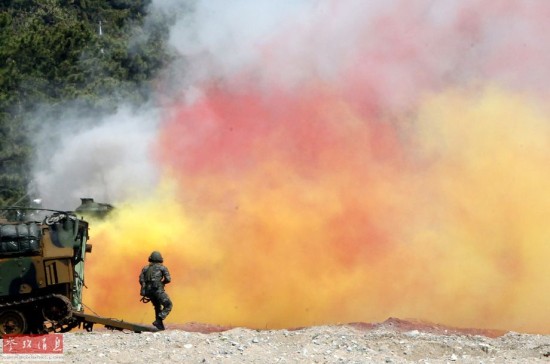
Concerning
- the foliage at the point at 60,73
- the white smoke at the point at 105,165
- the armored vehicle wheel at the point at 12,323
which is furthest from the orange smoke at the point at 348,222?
the foliage at the point at 60,73

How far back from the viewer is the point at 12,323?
62.2ft

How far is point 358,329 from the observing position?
20453 millimetres

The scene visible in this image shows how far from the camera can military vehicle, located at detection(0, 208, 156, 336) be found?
18859mm

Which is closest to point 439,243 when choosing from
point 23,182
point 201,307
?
point 201,307

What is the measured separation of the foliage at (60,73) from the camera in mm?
41594

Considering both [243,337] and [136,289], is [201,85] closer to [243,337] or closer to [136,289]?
[136,289]

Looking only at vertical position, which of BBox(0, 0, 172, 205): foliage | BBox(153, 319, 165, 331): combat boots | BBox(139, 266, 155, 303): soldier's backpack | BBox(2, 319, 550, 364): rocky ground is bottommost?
BBox(2, 319, 550, 364): rocky ground

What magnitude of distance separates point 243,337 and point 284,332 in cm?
97

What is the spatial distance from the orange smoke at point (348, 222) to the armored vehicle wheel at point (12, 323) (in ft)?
14.3

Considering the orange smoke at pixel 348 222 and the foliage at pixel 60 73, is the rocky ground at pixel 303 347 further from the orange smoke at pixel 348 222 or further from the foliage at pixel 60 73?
the foliage at pixel 60 73

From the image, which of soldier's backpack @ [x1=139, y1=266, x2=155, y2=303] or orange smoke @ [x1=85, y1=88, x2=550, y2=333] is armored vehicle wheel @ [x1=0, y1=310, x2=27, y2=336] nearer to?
soldier's backpack @ [x1=139, y1=266, x2=155, y2=303]

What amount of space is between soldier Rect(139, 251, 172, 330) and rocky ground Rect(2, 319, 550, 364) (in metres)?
1.52

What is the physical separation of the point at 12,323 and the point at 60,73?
27.1m

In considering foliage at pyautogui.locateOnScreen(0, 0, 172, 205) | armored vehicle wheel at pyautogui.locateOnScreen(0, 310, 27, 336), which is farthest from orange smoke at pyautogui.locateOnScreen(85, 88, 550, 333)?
foliage at pyautogui.locateOnScreen(0, 0, 172, 205)
